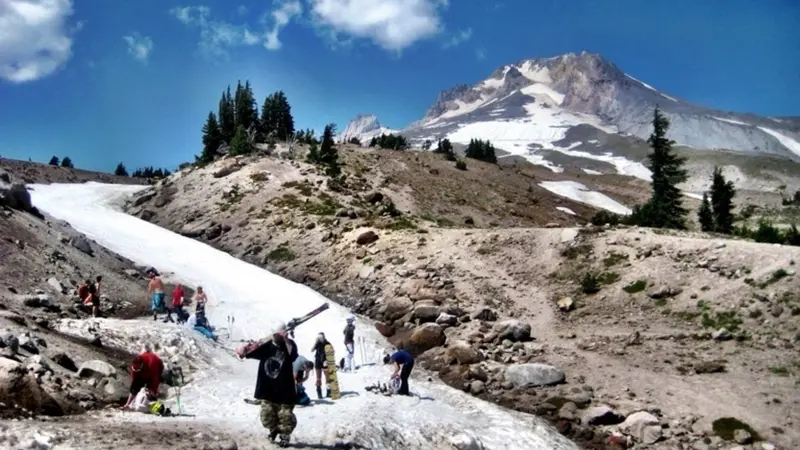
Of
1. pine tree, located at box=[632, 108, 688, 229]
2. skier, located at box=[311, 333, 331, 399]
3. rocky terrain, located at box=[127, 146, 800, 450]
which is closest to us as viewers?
skier, located at box=[311, 333, 331, 399]

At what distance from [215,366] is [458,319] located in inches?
451

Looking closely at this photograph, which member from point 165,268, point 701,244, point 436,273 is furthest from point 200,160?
point 701,244

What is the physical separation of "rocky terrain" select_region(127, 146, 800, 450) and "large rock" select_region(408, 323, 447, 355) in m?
0.07

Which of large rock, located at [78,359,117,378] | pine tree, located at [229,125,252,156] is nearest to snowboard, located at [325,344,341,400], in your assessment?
large rock, located at [78,359,117,378]

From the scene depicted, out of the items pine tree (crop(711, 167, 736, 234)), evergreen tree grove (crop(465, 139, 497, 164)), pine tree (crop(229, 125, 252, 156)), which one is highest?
evergreen tree grove (crop(465, 139, 497, 164))

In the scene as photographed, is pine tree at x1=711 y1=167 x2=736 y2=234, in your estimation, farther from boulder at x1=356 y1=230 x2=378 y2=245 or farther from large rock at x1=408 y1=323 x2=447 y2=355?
large rock at x1=408 y1=323 x2=447 y2=355

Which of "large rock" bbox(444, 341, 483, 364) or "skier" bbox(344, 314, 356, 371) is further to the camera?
"large rock" bbox(444, 341, 483, 364)

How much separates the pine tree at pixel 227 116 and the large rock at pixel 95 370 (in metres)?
73.0

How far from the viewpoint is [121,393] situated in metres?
15.2

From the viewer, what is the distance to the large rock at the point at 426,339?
25.8 meters

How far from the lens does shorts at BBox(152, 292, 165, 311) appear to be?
81.4 ft

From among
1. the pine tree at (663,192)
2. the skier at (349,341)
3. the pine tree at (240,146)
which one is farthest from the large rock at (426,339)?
the pine tree at (240,146)

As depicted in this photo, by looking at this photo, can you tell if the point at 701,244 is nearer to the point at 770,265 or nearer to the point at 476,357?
the point at 770,265

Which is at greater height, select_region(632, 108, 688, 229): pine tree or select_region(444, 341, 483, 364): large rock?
select_region(632, 108, 688, 229): pine tree
